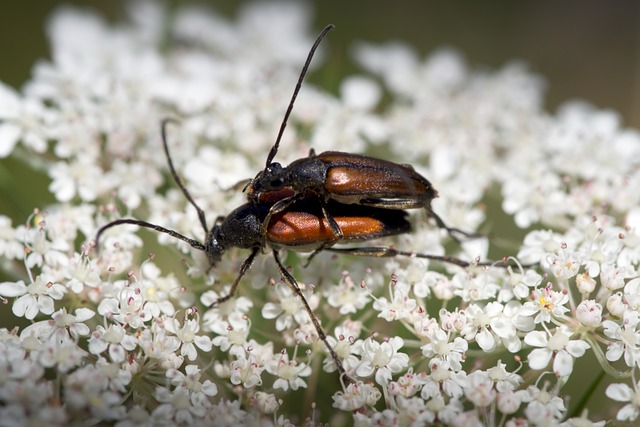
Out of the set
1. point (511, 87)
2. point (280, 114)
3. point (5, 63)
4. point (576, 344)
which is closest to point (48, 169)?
point (280, 114)

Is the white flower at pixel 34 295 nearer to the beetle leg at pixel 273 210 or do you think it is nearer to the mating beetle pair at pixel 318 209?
the mating beetle pair at pixel 318 209

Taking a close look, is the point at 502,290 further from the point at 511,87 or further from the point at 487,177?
the point at 511,87

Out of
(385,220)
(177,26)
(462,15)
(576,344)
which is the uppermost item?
(462,15)

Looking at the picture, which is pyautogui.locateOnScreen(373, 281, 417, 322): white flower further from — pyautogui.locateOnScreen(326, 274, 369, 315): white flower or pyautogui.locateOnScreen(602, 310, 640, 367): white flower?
pyautogui.locateOnScreen(602, 310, 640, 367): white flower

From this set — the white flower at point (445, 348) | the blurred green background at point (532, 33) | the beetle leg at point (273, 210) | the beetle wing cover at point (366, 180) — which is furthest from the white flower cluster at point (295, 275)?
the blurred green background at point (532, 33)

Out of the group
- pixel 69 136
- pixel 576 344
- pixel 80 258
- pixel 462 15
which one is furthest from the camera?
pixel 462 15

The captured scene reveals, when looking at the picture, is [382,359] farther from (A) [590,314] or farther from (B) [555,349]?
(A) [590,314]

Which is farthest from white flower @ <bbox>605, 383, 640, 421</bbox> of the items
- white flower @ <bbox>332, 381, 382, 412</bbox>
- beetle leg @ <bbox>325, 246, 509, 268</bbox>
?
white flower @ <bbox>332, 381, 382, 412</bbox>
